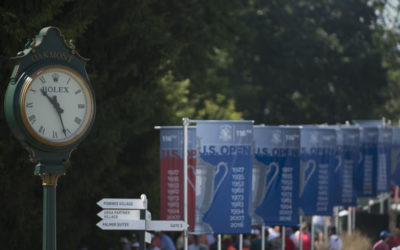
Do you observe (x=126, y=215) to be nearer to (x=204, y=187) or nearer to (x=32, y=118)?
(x=32, y=118)

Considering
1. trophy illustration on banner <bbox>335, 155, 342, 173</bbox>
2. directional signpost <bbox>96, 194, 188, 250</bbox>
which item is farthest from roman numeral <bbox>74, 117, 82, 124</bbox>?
trophy illustration on banner <bbox>335, 155, 342, 173</bbox>

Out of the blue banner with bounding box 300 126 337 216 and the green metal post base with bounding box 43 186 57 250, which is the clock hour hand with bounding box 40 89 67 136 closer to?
the green metal post base with bounding box 43 186 57 250

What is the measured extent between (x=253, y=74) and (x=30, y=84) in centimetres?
4528

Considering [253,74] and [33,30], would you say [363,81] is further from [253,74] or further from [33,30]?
[33,30]

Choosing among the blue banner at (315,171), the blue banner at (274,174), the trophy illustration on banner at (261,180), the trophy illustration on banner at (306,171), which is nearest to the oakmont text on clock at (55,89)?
the blue banner at (274,174)

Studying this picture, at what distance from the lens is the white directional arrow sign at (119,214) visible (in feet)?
37.1

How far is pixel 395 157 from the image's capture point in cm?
3375

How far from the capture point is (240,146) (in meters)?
17.5

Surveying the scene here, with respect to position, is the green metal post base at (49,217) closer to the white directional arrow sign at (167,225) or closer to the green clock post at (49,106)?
the green clock post at (49,106)

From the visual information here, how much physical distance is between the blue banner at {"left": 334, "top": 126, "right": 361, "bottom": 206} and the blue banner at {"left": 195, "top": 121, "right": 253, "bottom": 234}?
806 cm

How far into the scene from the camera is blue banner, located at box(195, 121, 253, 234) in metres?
17.3

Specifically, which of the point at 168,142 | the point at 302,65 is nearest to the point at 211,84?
the point at 302,65

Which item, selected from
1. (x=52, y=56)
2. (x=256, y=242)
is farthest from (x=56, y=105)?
(x=256, y=242)

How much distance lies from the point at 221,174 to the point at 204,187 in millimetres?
A: 373
